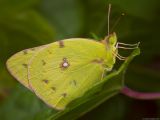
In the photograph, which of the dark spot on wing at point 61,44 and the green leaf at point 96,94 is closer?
the green leaf at point 96,94

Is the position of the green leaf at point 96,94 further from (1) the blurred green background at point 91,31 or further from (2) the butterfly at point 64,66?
(1) the blurred green background at point 91,31

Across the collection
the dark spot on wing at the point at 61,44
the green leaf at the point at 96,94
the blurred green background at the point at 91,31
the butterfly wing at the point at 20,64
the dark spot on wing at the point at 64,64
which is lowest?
the green leaf at the point at 96,94

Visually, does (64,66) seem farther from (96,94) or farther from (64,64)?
(96,94)

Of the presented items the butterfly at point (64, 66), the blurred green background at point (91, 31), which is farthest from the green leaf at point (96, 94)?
the blurred green background at point (91, 31)

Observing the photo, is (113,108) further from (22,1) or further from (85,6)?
(22,1)

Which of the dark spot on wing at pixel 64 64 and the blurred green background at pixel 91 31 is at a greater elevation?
the blurred green background at pixel 91 31

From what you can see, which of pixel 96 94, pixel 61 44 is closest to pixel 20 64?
pixel 61 44
